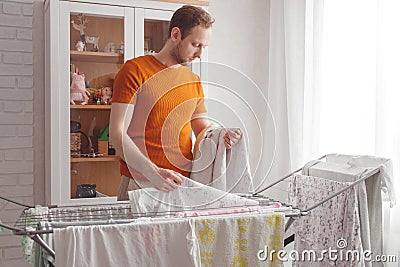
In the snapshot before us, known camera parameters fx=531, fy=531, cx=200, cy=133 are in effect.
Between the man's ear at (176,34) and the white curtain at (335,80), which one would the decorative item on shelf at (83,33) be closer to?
the man's ear at (176,34)

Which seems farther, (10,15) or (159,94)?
(10,15)

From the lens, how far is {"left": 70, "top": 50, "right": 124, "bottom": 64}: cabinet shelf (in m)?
2.62

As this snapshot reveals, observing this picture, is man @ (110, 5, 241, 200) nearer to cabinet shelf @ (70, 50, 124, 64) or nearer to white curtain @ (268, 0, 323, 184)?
cabinet shelf @ (70, 50, 124, 64)

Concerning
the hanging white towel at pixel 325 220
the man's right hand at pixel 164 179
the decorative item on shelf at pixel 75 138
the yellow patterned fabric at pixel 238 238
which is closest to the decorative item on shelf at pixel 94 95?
the decorative item on shelf at pixel 75 138

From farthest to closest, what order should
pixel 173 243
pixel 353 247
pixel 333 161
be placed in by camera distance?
pixel 333 161
pixel 353 247
pixel 173 243

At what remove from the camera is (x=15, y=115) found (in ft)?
9.09

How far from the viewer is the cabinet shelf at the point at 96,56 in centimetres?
262

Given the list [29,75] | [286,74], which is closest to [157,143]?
[29,75]

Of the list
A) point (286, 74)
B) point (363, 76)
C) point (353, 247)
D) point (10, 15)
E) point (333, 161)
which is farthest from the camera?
point (286, 74)

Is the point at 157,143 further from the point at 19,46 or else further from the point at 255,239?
the point at 19,46

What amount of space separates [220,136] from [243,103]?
53.7 inches

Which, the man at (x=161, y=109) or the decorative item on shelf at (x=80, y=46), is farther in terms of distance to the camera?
the decorative item on shelf at (x=80, y=46)

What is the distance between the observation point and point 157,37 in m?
2.75

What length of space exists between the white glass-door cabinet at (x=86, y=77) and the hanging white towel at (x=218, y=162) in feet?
2.35
